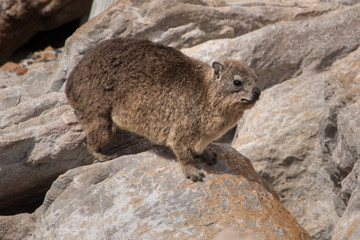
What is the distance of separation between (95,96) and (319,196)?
11.9 ft

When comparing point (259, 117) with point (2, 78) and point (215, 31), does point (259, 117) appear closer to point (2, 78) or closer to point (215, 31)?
point (215, 31)

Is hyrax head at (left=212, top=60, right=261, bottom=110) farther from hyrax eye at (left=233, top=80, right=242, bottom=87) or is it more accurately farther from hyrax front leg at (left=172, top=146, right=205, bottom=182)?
hyrax front leg at (left=172, top=146, right=205, bottom=182)

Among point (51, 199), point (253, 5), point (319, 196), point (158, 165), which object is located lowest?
point (319, 196)

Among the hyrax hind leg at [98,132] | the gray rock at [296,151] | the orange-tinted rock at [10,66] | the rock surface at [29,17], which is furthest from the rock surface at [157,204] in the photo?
the rock surface at [29,17]

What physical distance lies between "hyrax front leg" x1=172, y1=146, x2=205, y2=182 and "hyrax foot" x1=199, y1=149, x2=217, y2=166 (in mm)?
168

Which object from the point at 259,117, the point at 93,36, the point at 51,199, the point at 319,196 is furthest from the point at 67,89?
the point at 319,196

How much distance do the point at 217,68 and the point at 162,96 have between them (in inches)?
32.0

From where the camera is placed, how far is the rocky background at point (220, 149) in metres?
5.54

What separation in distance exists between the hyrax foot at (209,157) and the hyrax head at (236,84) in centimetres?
72

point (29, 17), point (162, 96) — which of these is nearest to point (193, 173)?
point (162, 96)

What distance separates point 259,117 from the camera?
26.9 ft

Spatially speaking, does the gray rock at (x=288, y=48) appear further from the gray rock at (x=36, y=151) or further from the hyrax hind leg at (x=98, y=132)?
the gray rock at (x=36, y=151)

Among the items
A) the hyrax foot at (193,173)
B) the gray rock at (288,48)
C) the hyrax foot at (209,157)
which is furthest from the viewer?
the gray rock at (288,48)

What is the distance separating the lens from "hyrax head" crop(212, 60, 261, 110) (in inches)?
233
